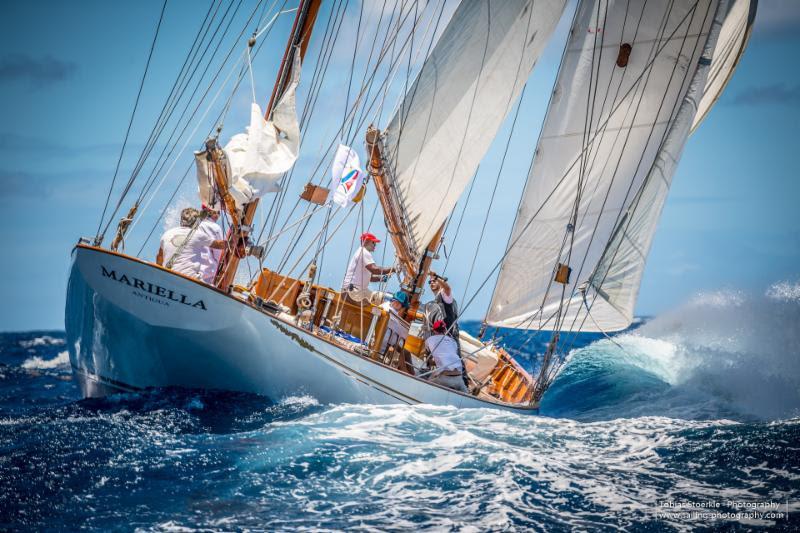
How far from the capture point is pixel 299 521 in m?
5.95

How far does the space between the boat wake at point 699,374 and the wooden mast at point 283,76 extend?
6757 millimetres

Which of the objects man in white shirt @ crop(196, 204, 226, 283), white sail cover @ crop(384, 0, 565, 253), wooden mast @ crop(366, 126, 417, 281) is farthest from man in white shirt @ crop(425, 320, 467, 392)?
man in white shirt @ crop(196, 204, 226, 283)

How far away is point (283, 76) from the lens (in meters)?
11.1

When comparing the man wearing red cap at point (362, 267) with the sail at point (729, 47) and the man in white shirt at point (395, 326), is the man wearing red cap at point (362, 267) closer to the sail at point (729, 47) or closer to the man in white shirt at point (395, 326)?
the man in white shirt at point (395, 326)

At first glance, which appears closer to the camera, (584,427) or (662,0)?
(584,427)

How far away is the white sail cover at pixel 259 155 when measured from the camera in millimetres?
9922

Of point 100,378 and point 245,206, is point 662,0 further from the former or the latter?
point 100,378

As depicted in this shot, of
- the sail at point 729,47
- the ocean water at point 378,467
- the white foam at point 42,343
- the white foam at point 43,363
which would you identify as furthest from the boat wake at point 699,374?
the white foam at point 42,343

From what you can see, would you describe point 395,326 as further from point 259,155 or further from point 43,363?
point 43,363

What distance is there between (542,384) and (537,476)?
189 inches

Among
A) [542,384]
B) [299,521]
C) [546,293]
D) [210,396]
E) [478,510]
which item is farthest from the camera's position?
[546,293]

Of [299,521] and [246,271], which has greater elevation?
[246,271]

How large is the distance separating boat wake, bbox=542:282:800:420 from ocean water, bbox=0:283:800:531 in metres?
0.23

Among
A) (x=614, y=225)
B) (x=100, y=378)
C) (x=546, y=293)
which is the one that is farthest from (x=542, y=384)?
(x=100, y=378)
